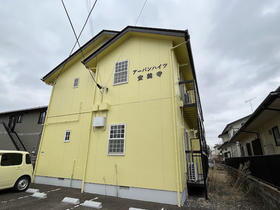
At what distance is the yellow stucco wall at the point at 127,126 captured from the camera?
5.06 m

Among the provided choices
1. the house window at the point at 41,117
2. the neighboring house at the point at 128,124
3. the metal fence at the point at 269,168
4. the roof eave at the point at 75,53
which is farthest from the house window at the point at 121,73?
the house window at the point at 41,117

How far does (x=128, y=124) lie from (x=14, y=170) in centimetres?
525

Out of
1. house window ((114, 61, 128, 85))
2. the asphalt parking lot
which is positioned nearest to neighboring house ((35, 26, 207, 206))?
house window ((114, 61, 128, 85))

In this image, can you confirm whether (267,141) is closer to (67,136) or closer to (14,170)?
(67,136)

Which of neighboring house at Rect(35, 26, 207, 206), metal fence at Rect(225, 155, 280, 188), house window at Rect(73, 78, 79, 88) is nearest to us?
metal fence at Rect(225, 155, 280, 188)

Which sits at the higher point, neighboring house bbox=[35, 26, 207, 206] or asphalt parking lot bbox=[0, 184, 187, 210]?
neighboring house bbox=[35, 26, 207, 206]

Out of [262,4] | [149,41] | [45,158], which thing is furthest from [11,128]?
[262,4]

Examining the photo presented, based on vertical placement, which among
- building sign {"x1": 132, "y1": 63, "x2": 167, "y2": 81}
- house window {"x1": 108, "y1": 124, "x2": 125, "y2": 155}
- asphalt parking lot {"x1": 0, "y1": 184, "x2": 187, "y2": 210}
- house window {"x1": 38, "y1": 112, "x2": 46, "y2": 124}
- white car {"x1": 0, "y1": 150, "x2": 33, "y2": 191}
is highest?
building sign {"x1": 132, "y1": 63, "x2": 167, "y2": 81}

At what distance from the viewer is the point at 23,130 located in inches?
481

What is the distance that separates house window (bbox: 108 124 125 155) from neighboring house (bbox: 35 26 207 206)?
0.14 ft

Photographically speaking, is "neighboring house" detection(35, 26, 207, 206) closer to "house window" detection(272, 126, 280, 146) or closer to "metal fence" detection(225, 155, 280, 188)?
"metal fence" detection(225, 155, 280, 188)

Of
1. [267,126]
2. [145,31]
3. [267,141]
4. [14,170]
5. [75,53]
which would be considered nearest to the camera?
[14,170]

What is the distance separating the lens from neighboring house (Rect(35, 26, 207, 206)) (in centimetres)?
506

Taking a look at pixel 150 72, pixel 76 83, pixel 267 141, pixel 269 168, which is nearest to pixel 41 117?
pixel 76 83
